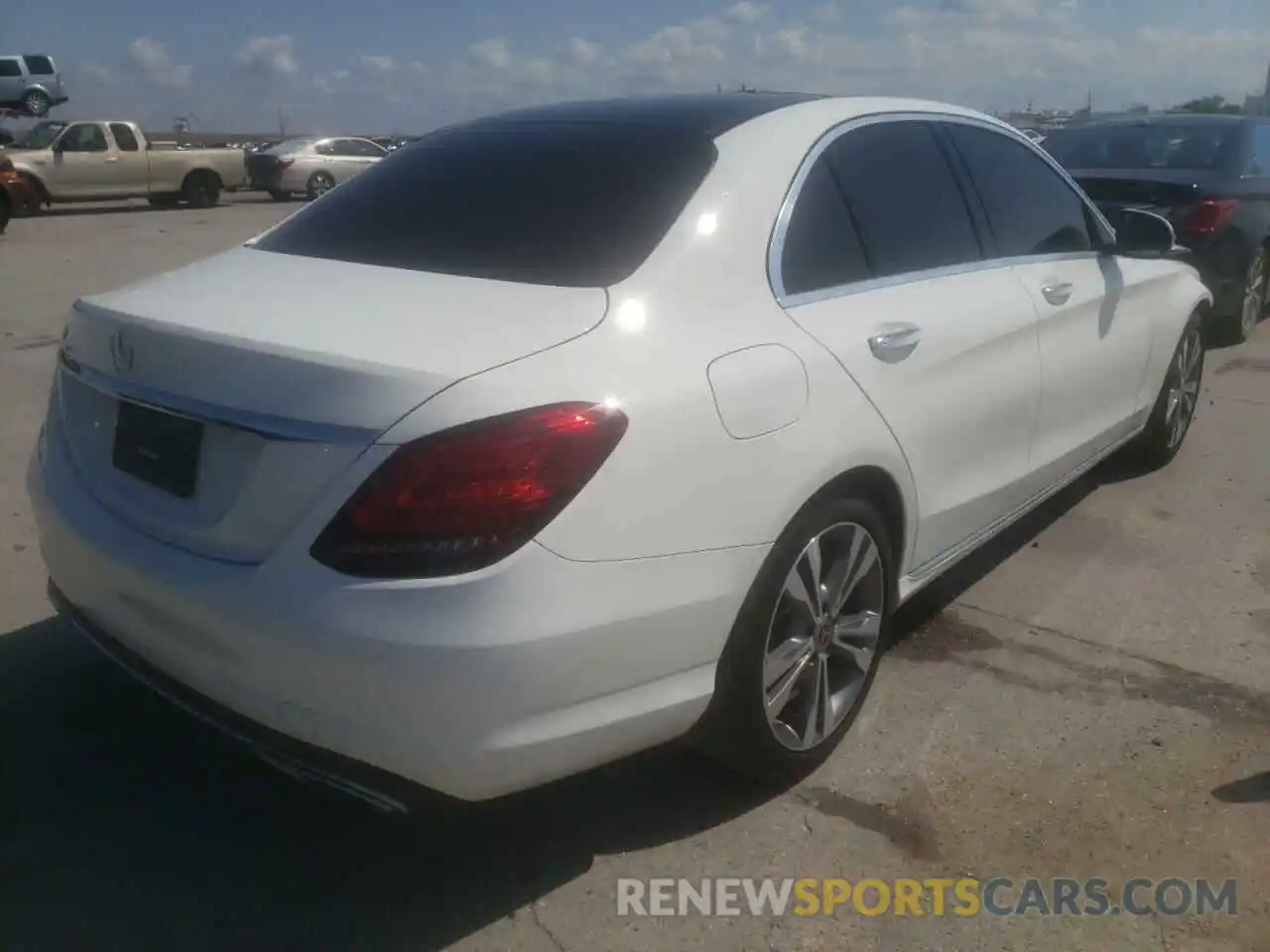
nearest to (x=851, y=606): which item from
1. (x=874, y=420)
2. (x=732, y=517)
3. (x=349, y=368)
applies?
(x=874, y=420)

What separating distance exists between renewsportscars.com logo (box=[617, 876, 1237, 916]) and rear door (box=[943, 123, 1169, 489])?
1720mm

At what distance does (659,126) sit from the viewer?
3268 mm

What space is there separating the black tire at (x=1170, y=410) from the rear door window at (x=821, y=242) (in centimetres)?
274

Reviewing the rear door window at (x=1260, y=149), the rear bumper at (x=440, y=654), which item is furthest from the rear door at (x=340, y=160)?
the rear bumper at (x=440, y=654)

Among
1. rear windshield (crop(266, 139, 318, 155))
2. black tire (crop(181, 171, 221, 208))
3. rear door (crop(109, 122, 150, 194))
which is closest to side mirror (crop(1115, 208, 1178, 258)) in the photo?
rear door (crop(109, 122, 150, 194))

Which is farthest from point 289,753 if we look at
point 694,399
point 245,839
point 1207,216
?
point 1207,216

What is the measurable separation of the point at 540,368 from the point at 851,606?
1246mm

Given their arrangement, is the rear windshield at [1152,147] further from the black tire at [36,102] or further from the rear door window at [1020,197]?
the black tire at [36,102]

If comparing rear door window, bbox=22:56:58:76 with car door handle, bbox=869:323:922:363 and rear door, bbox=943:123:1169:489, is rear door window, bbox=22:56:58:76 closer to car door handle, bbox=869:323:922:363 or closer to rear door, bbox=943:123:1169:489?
rear door, bbox=943:123:1169:489

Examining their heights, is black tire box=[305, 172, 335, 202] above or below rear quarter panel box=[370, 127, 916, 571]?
below

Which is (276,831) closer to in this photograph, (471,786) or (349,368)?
(471,786)

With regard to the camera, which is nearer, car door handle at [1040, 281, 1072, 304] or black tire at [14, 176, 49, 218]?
car door handle at [1040, 281, 1072, 304]

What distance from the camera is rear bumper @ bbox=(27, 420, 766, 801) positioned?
216 centimetres

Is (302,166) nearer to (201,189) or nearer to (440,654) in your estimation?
(201,189)
